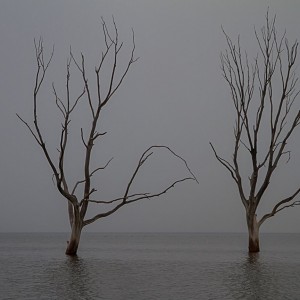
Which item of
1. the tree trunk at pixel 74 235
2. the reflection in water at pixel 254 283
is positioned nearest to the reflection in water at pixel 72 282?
the tree trunk at pixel 74 235

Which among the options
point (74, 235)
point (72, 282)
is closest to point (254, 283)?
point (72, 282)

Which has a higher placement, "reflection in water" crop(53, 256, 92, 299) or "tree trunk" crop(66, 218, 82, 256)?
"tree trunk" crop(66, 218, 82, 256)

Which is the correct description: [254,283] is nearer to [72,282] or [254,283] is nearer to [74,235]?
[72,282]

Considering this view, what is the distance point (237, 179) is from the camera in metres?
17.0

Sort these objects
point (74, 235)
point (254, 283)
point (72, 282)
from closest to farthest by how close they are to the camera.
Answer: point (254, 283)
point (72, 282)
point (74, 235)

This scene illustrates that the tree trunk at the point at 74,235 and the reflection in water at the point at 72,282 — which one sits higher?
the tree trunk at the point at 74,235

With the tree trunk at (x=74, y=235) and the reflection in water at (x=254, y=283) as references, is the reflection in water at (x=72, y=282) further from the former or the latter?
the reflection in water at (x=254, y=283)

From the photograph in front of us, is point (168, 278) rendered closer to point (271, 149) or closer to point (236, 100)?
point (271, 149)

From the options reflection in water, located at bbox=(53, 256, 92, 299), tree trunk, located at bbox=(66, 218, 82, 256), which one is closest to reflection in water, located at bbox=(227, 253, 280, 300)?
reflection in water, located at bbox=(53, 256, 92, 299)

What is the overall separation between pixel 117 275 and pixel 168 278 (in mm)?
1455

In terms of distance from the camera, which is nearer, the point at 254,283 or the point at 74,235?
the point at 254,283

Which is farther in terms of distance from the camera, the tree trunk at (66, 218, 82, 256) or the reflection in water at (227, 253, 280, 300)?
the tree trunk at (66, 218, 82, 256)

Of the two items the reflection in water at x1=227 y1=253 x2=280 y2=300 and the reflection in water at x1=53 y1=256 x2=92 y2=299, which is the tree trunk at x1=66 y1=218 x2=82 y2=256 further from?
the reflection in water at x1=227 y1=253 x2=280 y2=300

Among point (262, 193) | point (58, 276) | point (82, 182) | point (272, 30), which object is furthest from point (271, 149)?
point (58, 276)
